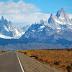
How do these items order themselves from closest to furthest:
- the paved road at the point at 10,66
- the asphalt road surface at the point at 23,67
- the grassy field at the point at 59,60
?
the paved road at the point at 10,66
the asphalt road surface at the point at 23,67
the grassy field at the point at 59,60

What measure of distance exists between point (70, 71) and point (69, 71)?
172 mm

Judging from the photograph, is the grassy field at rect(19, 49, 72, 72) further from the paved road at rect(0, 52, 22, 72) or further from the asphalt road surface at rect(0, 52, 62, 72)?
the paved road at rect(0, 52, 22, 72)

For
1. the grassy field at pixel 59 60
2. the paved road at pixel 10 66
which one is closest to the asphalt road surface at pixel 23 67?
the paved road at pixel 10 66

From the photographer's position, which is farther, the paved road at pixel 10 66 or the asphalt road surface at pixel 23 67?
the asphalt road surface at pixel 23 67

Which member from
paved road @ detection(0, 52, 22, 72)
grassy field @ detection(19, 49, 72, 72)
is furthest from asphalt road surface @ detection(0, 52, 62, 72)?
grassy field @ detection(19, 49, 72, 72)

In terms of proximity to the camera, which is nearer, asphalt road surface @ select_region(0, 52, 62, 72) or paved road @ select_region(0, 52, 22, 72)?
paved road @ select_region(0, 52, 22, 72)

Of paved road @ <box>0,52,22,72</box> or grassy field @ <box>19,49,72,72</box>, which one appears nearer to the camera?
paved road @ <box>0,52,22,72</box>

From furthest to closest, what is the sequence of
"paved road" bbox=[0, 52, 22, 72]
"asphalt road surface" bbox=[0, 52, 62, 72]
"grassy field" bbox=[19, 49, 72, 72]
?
1. "grassy field" bbox=[19, 49, 72, 72]
2. "asphalt road surface" bbox=[0, 52, 62, 72]
3. "paved road" bbox=[0, 52, 22, 72]

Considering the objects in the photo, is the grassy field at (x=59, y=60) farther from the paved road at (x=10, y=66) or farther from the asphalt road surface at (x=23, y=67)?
the paved road at (x=10, y=66)

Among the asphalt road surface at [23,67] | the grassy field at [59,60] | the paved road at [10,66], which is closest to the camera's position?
the paved road at [10,66]

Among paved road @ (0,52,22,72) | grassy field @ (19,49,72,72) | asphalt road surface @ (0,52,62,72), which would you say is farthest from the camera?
grassy field @ (19,49,72,72)

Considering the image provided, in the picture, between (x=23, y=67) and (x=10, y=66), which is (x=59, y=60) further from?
(x=23, y=67)

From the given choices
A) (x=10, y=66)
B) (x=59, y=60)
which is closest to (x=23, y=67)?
(x=10, y=66)

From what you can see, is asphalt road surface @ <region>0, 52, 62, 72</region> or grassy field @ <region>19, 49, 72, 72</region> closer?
asphalt road surface @ <region>0, 52, 62, 72</region>
